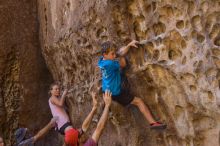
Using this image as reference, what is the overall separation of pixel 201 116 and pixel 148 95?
2.16 feet

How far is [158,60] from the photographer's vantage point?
4.10 m

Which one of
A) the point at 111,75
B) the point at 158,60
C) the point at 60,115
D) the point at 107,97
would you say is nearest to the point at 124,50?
the point at 111,75

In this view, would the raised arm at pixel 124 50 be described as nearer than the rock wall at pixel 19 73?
Yes

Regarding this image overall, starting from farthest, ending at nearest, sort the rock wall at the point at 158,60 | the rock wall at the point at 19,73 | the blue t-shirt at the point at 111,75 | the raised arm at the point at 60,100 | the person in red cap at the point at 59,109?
the rock wall at the point at 19,73, the raised arm at the point at 60,100, the person in red cap at the point at 59,109, the blue t-shirt at the point at 111,75, the rock wall at the point at 158,60

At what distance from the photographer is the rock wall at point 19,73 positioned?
19.7ft

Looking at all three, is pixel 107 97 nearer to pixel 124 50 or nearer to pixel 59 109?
pixel 124 50

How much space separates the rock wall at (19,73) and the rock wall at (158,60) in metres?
1.00

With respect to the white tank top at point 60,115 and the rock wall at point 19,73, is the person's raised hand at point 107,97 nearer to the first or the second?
the white tank top at point 60,115

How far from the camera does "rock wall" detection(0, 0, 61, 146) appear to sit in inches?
236

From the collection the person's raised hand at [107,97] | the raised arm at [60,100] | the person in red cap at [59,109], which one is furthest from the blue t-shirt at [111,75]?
the raised arm at [60,100]

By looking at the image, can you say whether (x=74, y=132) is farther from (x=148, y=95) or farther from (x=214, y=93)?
(x=214, y=93)

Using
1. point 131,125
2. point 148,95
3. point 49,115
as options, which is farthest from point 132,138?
point 49,115

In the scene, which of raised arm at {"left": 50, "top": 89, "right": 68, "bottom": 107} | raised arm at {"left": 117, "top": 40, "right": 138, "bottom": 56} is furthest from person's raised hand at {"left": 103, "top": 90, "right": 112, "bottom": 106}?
raised arm at {"left": 50, "top": 89, "right": 68, "bottom": 107}

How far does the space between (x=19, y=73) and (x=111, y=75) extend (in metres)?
2.16
